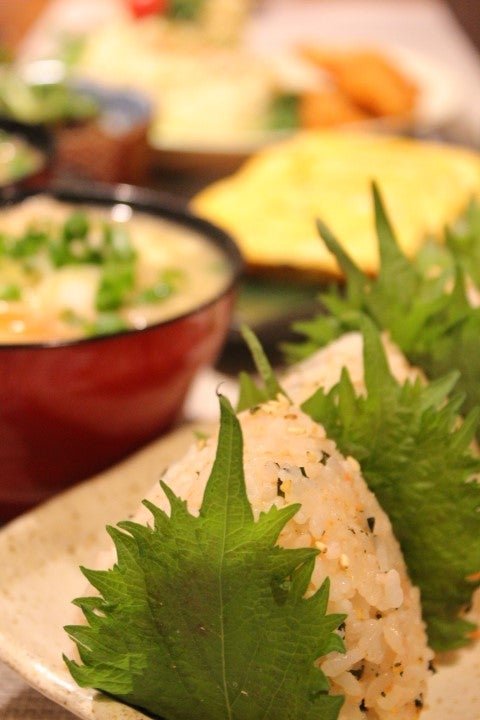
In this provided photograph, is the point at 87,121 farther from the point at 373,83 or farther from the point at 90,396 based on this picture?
the point at 90,396

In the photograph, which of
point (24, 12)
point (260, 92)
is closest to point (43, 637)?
point (260, 92)

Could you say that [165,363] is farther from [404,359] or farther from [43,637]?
[43,637]

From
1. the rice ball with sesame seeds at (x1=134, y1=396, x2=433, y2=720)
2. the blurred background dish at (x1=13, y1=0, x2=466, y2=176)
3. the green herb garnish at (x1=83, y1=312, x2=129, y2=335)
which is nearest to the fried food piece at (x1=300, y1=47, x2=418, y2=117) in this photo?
the blurred background dish at (x1=13, y1=0, x2=466, y2=176)

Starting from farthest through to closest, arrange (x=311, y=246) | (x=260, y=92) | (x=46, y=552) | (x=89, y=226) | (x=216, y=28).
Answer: (x=216, y=28) → (x=260, y=92) → (x=311, y=246) → (x=89, y=226) → (x=46, y=552)

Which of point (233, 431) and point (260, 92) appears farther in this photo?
point (260, 92)

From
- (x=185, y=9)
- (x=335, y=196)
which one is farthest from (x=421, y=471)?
(x=185, y=9)
